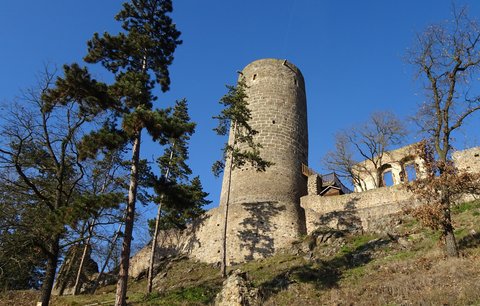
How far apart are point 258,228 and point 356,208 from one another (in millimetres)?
5735

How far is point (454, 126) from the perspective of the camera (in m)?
15.0

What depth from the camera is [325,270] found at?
15406 mm

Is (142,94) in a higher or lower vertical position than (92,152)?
higher

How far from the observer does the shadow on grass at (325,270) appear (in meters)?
14.1

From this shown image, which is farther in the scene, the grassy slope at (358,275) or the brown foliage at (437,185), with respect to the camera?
the brown foliage at (437,185)

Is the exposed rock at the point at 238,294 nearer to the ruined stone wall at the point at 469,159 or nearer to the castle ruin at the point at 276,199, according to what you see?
the castle ruin at the point at 276,199

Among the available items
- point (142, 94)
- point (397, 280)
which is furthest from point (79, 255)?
point (397, 280)

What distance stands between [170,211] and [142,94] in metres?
11.3

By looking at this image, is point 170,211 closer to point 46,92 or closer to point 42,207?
point 42,207

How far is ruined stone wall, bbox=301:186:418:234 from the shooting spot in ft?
68.8

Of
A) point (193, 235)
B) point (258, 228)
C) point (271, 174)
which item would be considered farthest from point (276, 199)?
point (193, 235)

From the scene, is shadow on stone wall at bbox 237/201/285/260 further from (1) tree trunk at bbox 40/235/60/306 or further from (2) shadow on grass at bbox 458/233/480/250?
(1) tree trunk at bbox 40/235/60/306

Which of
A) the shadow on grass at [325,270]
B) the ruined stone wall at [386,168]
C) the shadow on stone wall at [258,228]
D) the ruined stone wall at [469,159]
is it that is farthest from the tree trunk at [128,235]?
the ruined stone wall at [386,168]

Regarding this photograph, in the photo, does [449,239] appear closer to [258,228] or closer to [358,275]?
[358,275]
